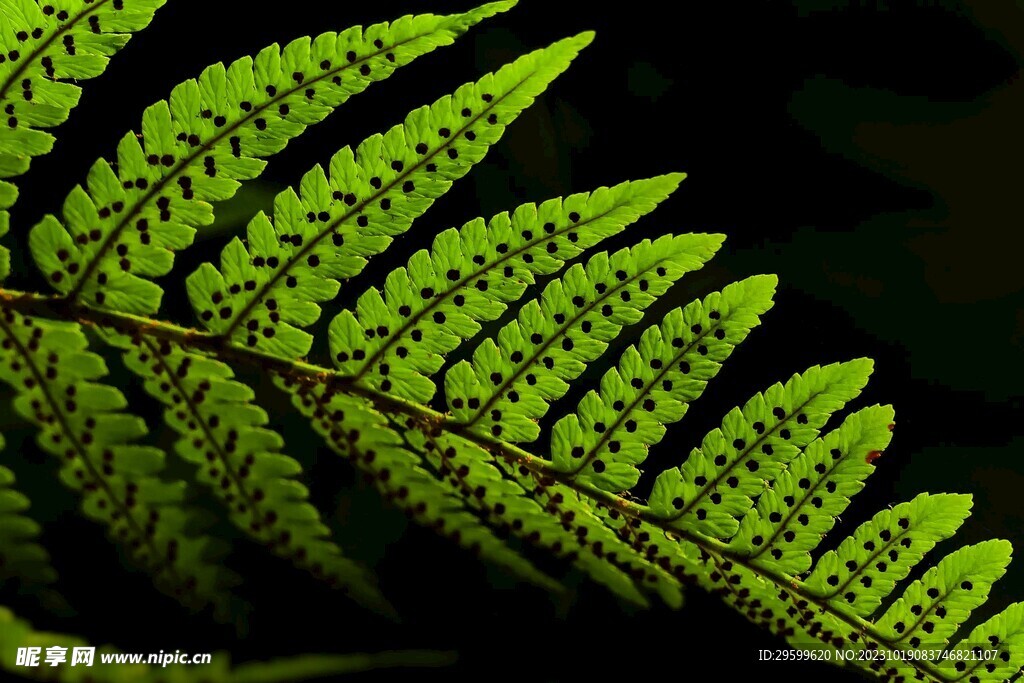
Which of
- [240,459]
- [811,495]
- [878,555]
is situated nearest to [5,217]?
[240,459]

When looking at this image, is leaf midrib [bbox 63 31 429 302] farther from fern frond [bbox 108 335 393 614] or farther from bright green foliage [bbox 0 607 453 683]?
bright green foliage [bbox 0 607 453 683]

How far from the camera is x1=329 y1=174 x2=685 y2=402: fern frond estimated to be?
1351 mm

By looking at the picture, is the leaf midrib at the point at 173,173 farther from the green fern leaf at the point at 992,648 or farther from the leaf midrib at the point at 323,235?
the green fern leaf at the point at 992,648

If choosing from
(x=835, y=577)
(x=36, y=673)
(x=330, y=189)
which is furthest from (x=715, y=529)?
(x=36, y=673)

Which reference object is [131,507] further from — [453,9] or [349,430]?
[453,9]

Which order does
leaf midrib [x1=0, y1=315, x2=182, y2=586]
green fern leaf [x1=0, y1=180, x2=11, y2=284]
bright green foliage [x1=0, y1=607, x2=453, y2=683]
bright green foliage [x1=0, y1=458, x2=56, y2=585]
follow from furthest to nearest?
green fern leaf [x1=0, y1=180, x2=11, y2=284] → leaf midrib [x1=0, y1=315, x2=182, y2=586] → bright green foliage [x1=0, y1=458, x2=56, y2=585] → bright green foliage [x1=0, y1=607, x2=453, y2=683]

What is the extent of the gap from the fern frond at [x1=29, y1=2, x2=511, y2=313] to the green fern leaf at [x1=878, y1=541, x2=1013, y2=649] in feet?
3.76

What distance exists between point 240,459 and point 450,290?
0.42 meters

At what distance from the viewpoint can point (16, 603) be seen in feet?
4.02

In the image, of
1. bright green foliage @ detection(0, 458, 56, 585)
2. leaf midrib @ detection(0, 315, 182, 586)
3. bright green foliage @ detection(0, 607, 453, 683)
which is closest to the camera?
bright green foliage @ detection(0, 607, 453, 683)

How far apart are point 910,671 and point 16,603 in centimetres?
140

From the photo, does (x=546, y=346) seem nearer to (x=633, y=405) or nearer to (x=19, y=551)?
(x=633, y=405)

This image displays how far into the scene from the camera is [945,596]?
52.6 inches

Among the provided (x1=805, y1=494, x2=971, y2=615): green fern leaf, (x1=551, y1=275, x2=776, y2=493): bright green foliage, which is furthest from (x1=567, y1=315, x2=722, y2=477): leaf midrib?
(x1=805, y1=494, x2=971, y2=615): green fern leaf
